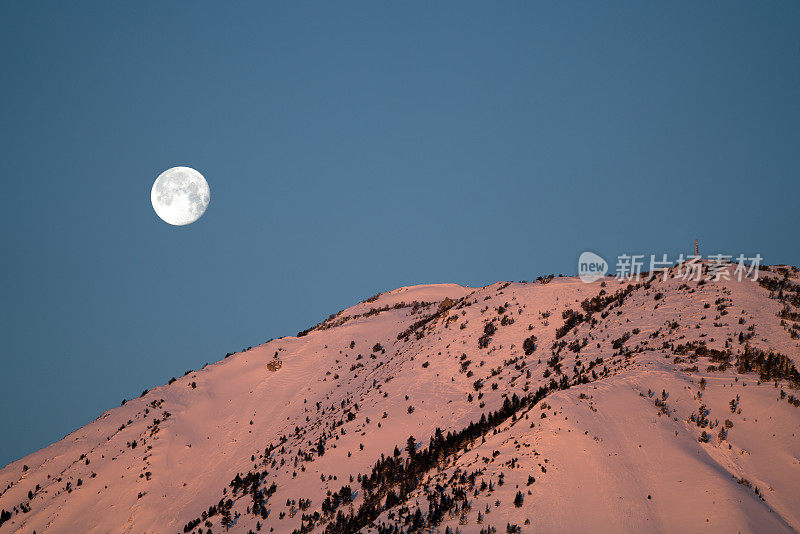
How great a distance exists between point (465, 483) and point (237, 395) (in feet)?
121

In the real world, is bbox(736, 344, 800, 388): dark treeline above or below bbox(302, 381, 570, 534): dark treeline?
above

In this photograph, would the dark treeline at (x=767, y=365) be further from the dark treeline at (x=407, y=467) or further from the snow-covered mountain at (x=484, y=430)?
the dark treeline at (x=407, y=467)

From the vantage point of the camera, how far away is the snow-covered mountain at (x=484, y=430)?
18344 millimetres

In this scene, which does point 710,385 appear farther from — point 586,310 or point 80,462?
point 80,462

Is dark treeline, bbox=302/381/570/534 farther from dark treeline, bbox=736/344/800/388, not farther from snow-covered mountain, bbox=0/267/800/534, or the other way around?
dark treeline, bbox=736/344/800/388

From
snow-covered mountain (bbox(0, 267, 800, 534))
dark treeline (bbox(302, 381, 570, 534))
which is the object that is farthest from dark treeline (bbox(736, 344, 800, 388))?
dark treeline (bbox(302, 381, 570, 534))

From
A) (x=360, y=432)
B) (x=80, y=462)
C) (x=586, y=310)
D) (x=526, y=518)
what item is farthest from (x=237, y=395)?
→ (x=526, y=518)

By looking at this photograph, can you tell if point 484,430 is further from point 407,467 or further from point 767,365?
point 767,365

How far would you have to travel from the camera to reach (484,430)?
25.9 m

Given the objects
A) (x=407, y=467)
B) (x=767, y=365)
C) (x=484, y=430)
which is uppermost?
(x=767, y=365)

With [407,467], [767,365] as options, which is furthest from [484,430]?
[767,365]

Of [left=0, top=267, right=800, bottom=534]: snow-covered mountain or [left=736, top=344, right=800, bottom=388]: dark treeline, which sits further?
[left=736, top=344, right=800, bottom=388]: dark treeline

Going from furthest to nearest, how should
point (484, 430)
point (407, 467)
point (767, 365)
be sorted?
point (407, 467) < point (484, 430) < point (767, 365)

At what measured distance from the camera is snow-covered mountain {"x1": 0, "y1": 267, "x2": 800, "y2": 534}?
60.2 feet
